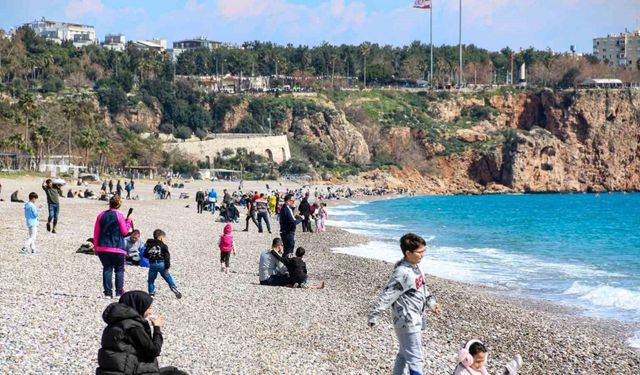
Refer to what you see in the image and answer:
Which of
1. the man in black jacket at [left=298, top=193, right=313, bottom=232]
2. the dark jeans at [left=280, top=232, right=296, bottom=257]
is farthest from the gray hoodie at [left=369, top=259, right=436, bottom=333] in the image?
the man in black jacket at [left=298, top=193, right=313, bottom=232]

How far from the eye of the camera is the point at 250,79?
14262 centimetres

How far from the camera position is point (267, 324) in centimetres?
1305

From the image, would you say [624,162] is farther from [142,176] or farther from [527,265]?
[527,265]

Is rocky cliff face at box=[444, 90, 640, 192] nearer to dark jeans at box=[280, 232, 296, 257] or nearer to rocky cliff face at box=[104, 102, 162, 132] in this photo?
rocky cliff face at box=[104, 102, 162, 132]

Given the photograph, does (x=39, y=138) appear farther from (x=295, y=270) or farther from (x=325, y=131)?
(x=295, y=270)

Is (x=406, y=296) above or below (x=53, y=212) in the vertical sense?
above

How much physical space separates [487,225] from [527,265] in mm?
25905

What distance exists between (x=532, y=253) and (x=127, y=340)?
98.3 feet

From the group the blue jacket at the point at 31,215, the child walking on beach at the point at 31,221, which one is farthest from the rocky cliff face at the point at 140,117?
the blue jacket at the point at 31,215

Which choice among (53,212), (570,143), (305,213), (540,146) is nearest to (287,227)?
(53,212)

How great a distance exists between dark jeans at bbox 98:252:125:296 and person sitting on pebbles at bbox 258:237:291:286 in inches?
176

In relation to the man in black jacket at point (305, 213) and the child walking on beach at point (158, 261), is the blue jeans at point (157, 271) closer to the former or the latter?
the child walking on beach at point (158, 261)

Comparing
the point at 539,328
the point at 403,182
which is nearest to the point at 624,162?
the point at 403,182

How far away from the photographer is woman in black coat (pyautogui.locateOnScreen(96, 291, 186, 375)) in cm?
690
